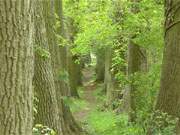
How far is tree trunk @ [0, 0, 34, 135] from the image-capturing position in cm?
504

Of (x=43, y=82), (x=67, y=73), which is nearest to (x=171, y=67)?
(x=43, y=82)

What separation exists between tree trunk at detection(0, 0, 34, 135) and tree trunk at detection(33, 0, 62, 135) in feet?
14.2

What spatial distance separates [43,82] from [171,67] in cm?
271

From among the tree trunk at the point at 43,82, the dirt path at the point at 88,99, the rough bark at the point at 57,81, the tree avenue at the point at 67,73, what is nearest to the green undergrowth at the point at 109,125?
the tree avenue at the point at 67,73

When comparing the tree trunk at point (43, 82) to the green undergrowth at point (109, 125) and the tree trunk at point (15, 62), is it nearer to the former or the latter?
the green undergrowth at point (109, 125)

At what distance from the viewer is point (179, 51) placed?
9758mm

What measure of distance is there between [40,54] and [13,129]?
13.7ft

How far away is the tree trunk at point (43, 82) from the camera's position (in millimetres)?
9773

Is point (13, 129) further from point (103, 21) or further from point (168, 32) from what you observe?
point (103, 21)

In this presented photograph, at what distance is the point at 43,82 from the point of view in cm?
994

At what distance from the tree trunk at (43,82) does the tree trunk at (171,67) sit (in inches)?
91.5

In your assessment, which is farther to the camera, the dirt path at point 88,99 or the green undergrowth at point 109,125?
the dirt path at point 88,99

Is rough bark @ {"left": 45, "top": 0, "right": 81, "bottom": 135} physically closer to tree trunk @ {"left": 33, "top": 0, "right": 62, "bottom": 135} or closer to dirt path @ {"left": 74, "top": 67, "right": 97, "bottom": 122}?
tree trunk @ {"left": 33, "top": 0, "right": 62, "bottom": 135}

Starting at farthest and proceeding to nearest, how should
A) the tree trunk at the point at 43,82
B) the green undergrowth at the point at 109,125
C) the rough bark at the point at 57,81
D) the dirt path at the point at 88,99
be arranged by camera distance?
the dirt path at the point at 88,99, the rough bark at the point at 57,81, the green undergrowth at the point at 109,125, the tree trunk at the point at 43,82
